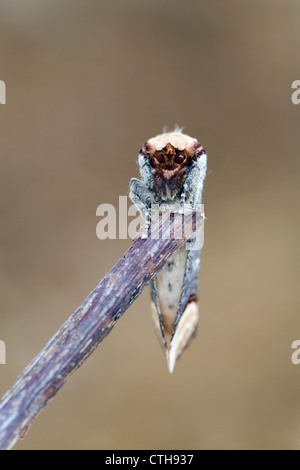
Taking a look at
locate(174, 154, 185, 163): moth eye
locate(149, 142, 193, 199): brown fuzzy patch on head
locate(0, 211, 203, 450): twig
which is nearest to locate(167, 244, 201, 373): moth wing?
locate(149, 142, 193, 199): brown fuzzy patch on head

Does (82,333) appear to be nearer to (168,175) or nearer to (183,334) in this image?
(168,175)

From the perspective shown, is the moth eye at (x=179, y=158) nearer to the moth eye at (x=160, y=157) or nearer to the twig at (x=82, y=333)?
the moth eye at (x=160, y=157)

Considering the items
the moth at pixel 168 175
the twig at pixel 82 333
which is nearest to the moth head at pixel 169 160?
the moth at pixel 168 175

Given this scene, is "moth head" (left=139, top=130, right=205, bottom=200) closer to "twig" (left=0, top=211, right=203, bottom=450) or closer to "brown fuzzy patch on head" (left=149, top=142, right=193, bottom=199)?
"brown fuzzy patch on head" (left=149, top=142, right=193, bottom=199)

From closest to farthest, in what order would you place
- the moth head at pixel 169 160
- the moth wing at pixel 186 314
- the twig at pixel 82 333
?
the twig at pixel 82 333
the moth head at pixel 169 160
the moth wing at pixel 186 314

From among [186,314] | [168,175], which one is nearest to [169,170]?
[168,175]
